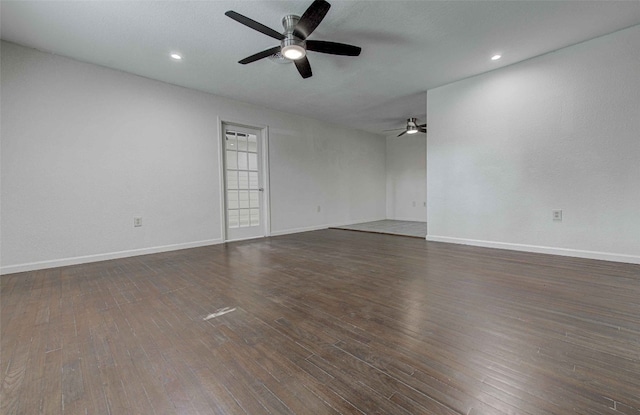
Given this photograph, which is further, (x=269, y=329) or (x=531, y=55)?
(x=531, y=55)

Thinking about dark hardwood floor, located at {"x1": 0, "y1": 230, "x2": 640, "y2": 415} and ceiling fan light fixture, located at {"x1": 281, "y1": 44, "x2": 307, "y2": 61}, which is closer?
dark hardwood floor, located at {"x1": 0, "y1": 230, "x2": 640, "y2": 415}

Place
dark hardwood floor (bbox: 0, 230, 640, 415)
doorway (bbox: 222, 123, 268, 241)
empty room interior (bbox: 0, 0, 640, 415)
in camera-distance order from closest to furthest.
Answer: dark hardwood floor (bbox: 0, 230, 640, 415)
empty room interior (bbox: 0, 0, 640, 415)
doorway (bbox: 222, 123, 268, 241)

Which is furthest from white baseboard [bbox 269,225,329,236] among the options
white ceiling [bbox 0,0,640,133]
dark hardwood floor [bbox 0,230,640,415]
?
white ceiling [bbox 0,0,640,133]

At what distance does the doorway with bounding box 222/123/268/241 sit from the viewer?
4805mm

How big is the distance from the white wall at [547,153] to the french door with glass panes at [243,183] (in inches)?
131

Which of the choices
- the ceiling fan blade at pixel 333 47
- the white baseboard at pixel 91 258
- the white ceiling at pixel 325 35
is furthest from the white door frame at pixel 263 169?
the ceiling fan blade at pixel 333 47

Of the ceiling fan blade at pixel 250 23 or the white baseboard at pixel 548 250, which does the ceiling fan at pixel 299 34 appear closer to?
the ceiling fan blade at pixel 250 23

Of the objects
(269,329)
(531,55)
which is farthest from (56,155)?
(531,55)

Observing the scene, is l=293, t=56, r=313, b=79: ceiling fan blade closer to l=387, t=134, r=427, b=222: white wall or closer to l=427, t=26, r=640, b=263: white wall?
l=427, t=26, r=640, b=263: white wall

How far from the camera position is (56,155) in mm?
3178

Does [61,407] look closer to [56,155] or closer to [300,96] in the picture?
[56,155]

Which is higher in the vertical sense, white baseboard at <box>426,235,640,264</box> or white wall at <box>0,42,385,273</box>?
white wall at <box>0,42,385,273</box>

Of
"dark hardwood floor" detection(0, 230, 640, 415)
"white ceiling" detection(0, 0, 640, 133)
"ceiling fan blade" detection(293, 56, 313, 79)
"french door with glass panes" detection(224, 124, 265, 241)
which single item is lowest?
"dark hardwood floor" detection(0, 230, 640, 415)

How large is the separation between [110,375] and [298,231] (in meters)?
4.60
